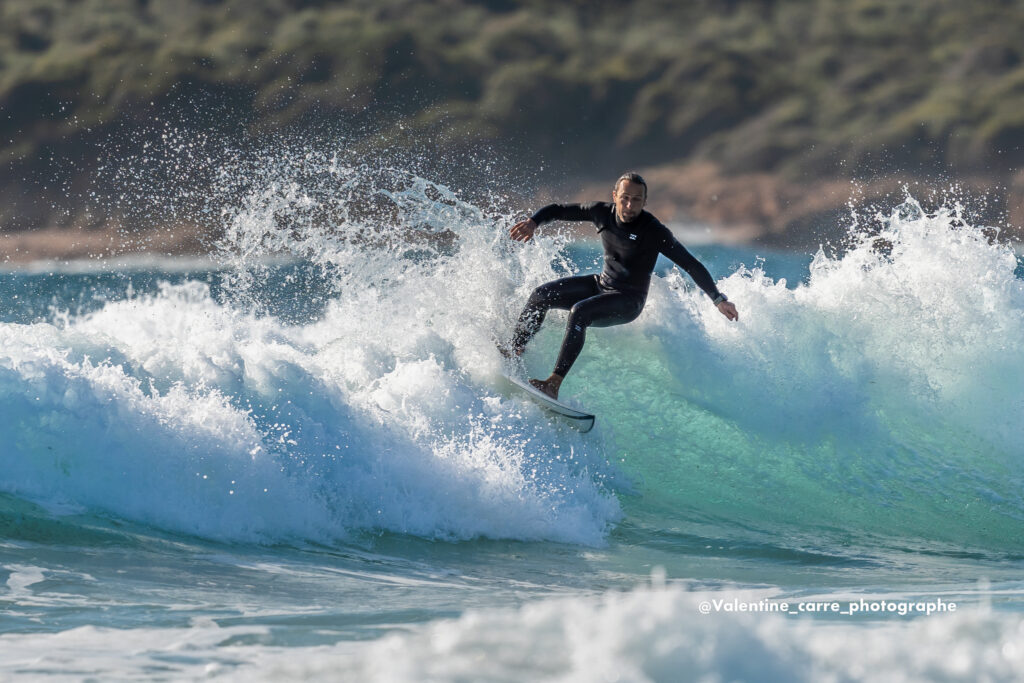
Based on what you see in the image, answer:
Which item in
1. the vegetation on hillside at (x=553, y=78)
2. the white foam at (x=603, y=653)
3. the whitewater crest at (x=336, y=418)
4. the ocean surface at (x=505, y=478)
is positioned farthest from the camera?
the vegetation on hillside at (x=553, y=78)

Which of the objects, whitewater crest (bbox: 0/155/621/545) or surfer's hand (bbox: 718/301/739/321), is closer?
whitewater crest (bbox: 0/155/621/545)

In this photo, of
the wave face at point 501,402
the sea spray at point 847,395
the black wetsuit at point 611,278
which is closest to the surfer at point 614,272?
the black wetsuit at point 611,278

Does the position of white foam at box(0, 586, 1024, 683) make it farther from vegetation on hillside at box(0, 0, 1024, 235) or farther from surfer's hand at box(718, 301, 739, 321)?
vegetation on hillside at box(0, 0, 1024, 235)

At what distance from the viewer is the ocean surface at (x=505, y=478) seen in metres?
4.20

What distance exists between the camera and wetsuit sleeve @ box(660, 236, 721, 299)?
7430 mm

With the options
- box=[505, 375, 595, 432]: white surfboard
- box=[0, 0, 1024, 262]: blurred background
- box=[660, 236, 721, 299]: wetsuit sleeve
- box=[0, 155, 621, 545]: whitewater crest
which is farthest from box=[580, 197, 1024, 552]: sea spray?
box=[0, 0, 1024, 262]: blurred background

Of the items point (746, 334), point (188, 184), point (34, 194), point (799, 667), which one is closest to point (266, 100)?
point (188, 184)

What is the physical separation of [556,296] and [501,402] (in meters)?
0.79

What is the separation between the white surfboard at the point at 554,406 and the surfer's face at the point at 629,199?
1.23m

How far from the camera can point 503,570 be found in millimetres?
6172

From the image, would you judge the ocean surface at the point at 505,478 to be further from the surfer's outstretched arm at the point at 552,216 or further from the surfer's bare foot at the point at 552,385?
the surfer's outstretched arm at the point at 552,216

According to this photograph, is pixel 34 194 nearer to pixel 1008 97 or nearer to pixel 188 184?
pixel 188 184

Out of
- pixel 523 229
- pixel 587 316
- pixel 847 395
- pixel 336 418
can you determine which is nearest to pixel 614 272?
pixel 587 316

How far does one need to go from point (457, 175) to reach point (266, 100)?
20071 millimetres
